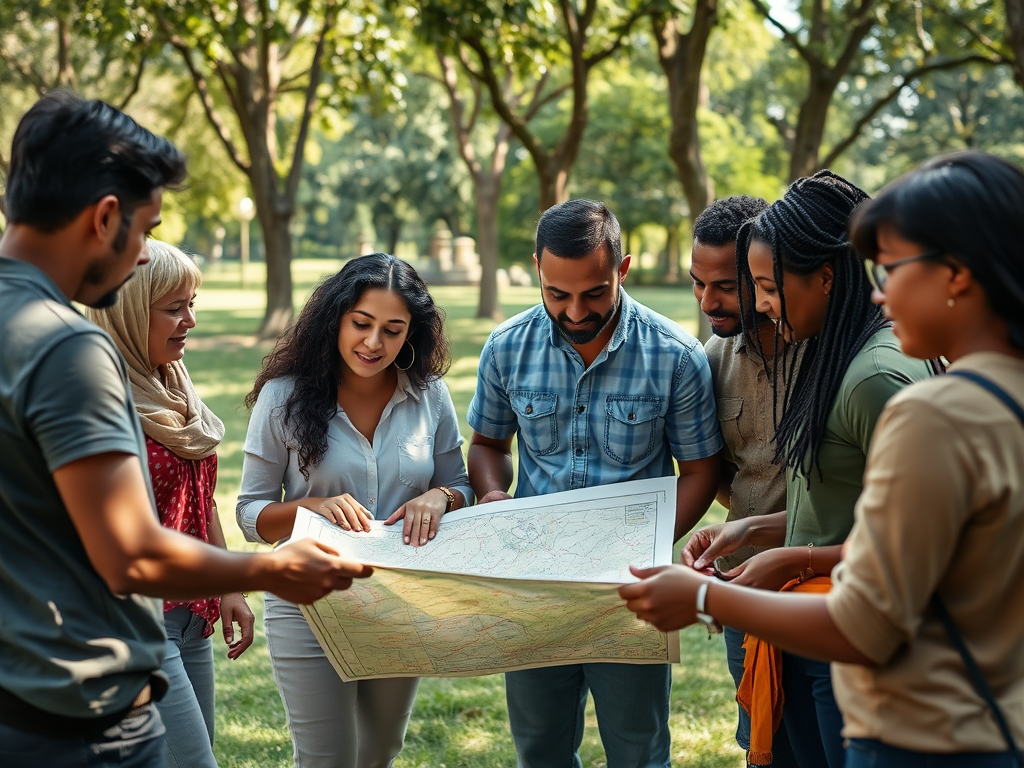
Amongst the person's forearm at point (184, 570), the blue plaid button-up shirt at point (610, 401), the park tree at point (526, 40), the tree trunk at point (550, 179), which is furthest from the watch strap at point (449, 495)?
the tree trunk at point (550, 179)

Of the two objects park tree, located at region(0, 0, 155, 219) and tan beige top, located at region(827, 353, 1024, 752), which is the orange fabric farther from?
park tree, located at region(0, 0, 155, 219)

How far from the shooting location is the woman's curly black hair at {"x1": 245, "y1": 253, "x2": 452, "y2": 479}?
127 inches

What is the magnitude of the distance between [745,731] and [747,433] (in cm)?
97

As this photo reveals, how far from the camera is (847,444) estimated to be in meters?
2.55

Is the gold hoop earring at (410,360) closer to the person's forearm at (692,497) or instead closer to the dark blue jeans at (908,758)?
the person's forearm at (692,497)

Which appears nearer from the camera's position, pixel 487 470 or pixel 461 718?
pixel 487 470

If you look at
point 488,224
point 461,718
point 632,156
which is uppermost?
point 632,156

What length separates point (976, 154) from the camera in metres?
1.80

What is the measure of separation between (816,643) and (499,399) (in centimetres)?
183

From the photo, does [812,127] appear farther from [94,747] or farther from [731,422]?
[94,747]

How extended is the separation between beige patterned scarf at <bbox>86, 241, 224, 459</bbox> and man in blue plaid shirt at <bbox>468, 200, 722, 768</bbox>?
37.1 inches

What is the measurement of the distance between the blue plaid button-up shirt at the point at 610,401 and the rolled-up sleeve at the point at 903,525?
4.84 feet

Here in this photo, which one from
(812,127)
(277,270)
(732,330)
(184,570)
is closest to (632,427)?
(732,330)

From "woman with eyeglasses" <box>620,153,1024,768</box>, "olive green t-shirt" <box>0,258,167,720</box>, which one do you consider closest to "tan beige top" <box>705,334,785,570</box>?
"woman with eyeglasses" <box>620,153,1024,768</box>
